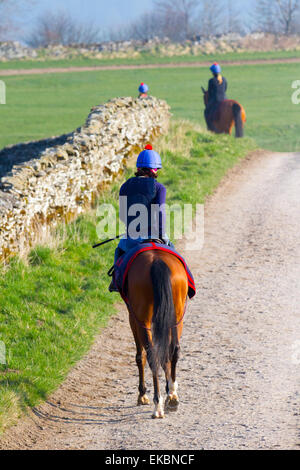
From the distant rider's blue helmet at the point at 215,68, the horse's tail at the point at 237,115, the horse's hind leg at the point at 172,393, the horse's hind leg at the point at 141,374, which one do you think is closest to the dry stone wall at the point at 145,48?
the horse's tail at the point at 237,115

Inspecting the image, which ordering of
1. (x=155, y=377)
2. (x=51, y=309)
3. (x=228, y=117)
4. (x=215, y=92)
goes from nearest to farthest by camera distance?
(x=155, y=377) < (x=51, y=309) < (x=215, y=92) < (x=228, y=117)

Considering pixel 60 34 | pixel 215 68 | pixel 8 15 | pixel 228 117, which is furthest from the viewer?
pixel 60 34

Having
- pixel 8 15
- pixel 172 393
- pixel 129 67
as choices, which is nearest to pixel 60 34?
pixel 8 15

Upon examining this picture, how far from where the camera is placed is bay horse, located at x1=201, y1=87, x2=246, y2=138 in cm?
2327

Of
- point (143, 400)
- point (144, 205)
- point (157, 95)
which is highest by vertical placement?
point (157, 95)

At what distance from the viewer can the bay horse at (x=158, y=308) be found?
654cm

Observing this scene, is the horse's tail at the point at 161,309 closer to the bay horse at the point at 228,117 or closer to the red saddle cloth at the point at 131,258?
the red saddle cloth at the point at 131,258

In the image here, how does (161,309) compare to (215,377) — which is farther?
(215,377)

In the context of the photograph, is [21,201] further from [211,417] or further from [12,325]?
[211,417]

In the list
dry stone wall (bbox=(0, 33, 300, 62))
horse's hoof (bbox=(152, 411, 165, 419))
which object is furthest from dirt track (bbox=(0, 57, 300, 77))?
horse's hoof (bbox=(152, 411, 165, 419))

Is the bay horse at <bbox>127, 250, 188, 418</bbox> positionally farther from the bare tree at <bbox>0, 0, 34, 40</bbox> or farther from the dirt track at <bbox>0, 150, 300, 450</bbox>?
the bare tree at <bbox>0, 0, 34, 40</bbox>

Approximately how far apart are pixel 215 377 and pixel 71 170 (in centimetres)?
751

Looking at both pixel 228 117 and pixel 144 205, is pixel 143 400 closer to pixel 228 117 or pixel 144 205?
pixel 144 205

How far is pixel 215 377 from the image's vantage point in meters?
7.90
